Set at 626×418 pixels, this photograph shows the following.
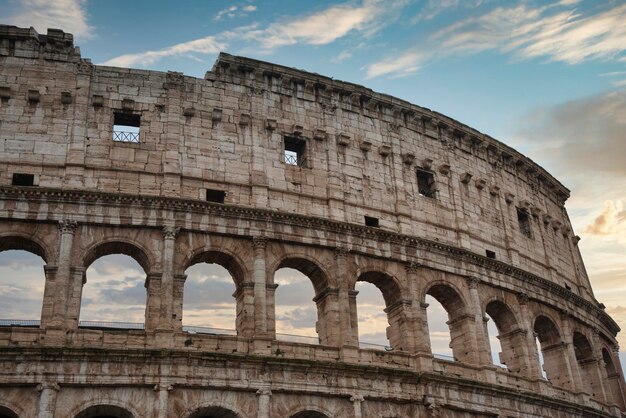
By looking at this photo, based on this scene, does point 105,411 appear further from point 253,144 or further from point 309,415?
point 253,144

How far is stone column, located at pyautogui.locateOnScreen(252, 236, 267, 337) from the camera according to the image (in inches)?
895

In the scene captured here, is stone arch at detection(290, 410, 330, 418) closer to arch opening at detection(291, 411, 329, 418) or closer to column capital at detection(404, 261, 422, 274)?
arch opening at detection(291, 411, 329, 418)

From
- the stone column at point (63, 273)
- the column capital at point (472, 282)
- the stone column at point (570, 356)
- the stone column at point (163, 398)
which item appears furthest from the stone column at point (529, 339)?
the stone column at point (63, 273)

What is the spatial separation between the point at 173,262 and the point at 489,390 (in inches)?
456

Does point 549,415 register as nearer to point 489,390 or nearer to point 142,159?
point 489,390

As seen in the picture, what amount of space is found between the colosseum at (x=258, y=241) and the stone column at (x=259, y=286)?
5 centimetres

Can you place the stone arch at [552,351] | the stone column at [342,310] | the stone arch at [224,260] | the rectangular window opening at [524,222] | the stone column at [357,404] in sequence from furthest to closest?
the rectangular window opening at [524,222], the stone arch at [552,351], the stone column at [342,310], the stone arch at [224,260], the stone column at [357,404]

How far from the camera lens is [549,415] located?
27.8 m

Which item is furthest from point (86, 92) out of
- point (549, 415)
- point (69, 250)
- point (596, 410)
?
point (596, 410)

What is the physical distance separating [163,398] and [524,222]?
1939 centimetres

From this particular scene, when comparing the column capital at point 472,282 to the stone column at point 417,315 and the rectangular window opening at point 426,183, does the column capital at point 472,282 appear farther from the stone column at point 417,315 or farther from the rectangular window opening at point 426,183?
the rectangular window opening at point 426,183

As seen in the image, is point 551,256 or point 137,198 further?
point 551,256

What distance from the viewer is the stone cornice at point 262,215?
22375mm

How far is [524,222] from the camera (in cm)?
3356
